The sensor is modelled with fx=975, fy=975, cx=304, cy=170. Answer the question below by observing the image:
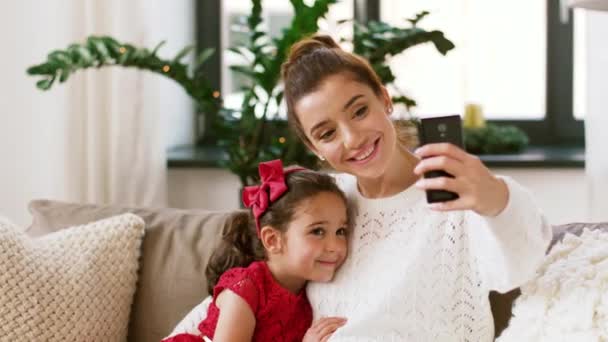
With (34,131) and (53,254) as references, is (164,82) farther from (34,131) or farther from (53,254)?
(53,254)

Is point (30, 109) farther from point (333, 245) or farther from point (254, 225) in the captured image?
point (333, 245)

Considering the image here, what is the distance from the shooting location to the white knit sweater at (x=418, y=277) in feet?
5.52

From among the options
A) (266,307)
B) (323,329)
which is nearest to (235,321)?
(266,307)

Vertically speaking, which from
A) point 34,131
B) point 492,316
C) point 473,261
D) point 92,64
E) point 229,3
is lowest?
→ point 492,316

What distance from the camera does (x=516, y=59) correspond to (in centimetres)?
336

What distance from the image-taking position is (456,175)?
1.32 m

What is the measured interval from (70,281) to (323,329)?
60cm

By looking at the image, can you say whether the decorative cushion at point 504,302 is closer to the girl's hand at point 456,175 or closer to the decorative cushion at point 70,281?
the girl's hand at point 456,175

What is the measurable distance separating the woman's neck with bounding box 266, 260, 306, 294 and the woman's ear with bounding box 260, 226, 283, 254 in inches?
1.2

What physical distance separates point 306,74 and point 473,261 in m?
0.44

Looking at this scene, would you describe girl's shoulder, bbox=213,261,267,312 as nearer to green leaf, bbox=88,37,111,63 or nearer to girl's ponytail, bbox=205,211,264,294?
girl's ponytail, bbox=205,211,264,294

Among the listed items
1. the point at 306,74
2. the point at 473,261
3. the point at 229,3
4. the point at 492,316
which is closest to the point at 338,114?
the point at 306,74

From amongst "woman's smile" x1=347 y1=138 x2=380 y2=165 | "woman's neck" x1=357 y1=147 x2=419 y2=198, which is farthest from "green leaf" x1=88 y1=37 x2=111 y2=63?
"woman's smile" x1=347 y1=138 x2=380 y2=165

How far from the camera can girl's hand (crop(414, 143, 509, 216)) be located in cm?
131
